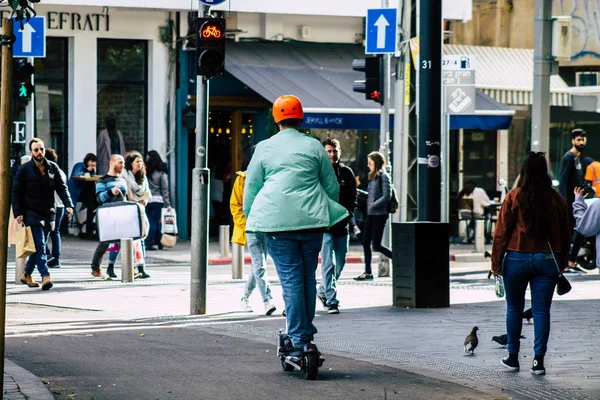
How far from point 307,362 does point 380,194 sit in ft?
29.3

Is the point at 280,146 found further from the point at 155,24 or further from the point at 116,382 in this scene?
the point at 155,24

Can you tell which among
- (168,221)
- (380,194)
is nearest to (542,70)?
(380,194)

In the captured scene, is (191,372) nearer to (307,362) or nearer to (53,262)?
(307,362)

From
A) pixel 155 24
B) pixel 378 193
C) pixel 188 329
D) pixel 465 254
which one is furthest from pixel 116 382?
pixel 155 24

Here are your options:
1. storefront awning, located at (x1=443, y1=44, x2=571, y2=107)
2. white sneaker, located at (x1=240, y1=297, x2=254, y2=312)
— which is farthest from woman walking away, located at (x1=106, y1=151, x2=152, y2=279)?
storefront awning, located at (x1=443, y1=44, x2=571, y2=107)

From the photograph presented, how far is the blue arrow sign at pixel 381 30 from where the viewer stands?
18547mm

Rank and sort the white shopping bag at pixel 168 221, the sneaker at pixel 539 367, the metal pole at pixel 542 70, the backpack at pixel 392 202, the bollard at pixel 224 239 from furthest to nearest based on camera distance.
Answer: the white shopping bag at pixel 168 221
the bollard at pixel 224 239
the backpack at pixel 392 202
the metal pole at pixel 542 70
the sneaker at pixel 539 367

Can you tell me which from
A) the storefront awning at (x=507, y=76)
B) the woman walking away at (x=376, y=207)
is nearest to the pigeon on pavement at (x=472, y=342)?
the woman walking away at (x=376, y=207)

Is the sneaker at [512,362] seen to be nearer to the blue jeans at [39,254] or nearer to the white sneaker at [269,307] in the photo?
the white sneaker at [269,307]

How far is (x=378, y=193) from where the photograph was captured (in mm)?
17578

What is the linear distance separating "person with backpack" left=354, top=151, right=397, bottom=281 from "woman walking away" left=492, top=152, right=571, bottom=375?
7793 millimetres

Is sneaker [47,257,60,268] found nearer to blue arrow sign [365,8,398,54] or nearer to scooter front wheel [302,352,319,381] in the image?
blue arrow sign [365,8,398,54]

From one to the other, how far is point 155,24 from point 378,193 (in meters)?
9.80

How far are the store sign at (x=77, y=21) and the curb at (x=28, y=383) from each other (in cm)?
1668
